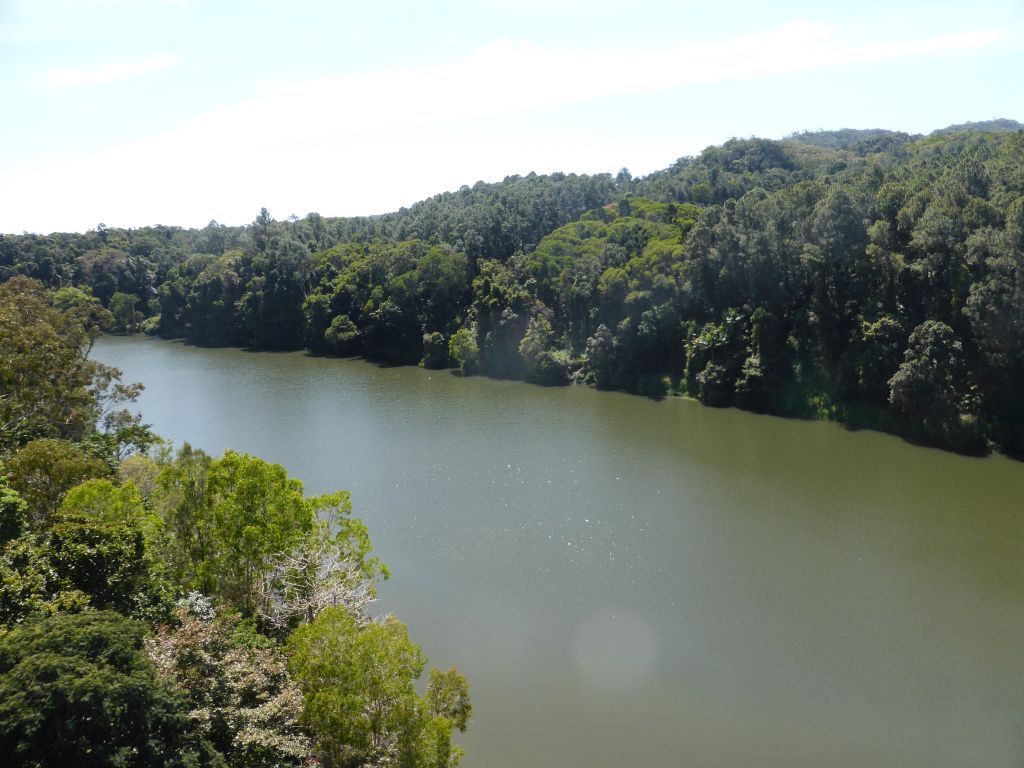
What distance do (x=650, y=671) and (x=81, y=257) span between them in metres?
87.9

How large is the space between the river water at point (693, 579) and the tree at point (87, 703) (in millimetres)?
6902

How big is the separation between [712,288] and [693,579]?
987 inches

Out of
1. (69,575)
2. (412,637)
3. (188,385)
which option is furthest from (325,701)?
(188,385)

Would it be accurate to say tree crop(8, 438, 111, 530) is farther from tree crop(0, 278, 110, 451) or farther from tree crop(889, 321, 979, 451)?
tree crop(889, 321, 979, 451)

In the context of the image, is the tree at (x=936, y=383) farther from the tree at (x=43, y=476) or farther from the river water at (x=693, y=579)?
the tree at (x=43, y=476)

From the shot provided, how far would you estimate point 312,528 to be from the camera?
15.9 metres

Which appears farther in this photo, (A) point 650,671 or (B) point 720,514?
(B) point 720,514

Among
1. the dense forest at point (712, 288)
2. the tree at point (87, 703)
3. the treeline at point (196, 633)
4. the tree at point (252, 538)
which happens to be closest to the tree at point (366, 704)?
the treeline at point (196, 633)

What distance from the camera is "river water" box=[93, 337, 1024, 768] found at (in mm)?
15305

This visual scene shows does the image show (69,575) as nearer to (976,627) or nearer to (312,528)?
(312,528)

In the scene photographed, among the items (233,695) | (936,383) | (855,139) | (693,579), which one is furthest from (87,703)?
(855,139)

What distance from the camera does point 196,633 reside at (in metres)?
11.8

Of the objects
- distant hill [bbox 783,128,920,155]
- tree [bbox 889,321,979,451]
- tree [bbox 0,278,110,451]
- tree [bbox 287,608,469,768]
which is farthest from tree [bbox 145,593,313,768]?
distant hill [bbox 783,128,920,155]

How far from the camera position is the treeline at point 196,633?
9.35m
